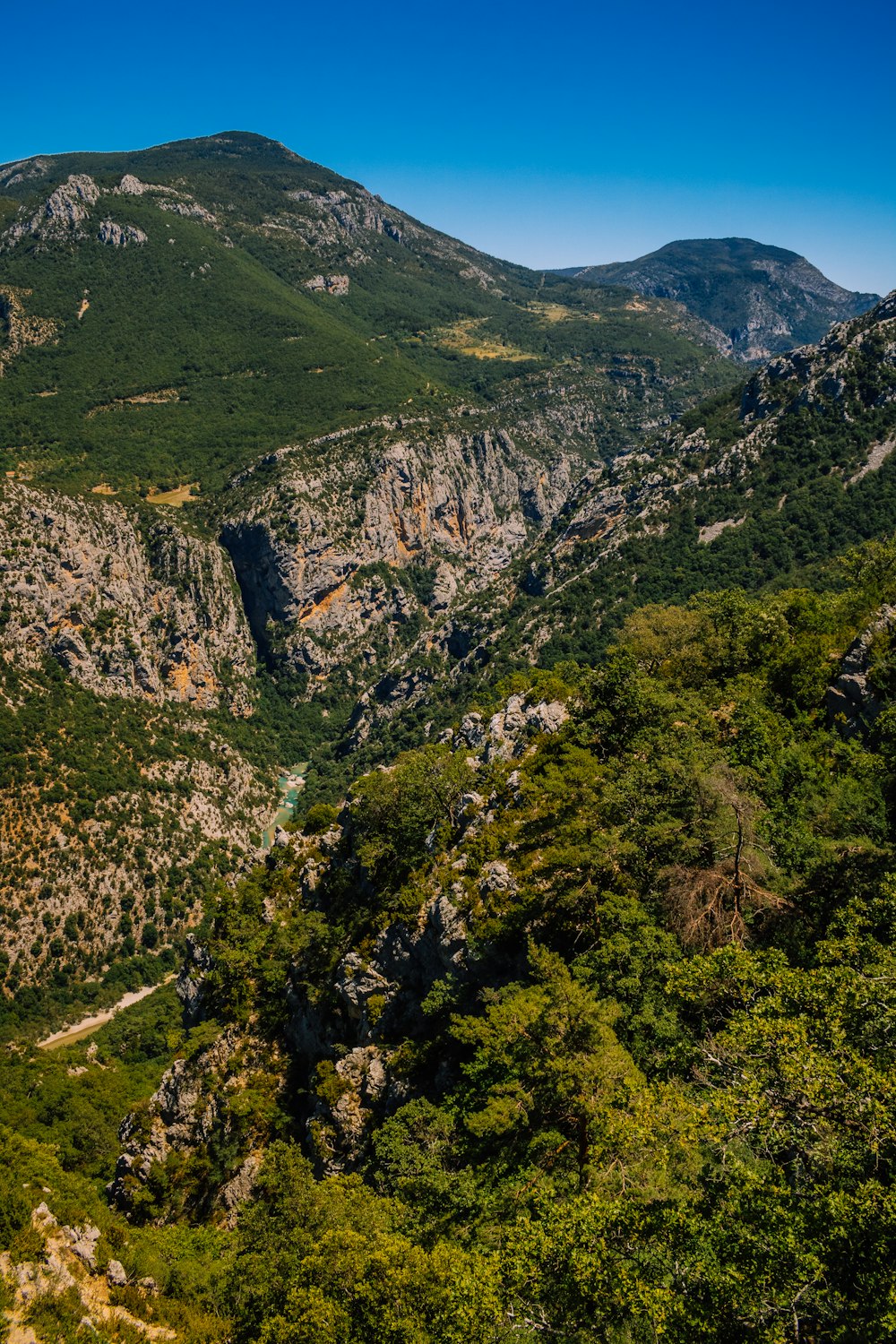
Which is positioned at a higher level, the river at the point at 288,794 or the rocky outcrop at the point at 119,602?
the rocky outcrop at the point at 119,602

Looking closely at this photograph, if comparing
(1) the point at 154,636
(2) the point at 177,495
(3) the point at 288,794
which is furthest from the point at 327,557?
(3) the point at 288,794

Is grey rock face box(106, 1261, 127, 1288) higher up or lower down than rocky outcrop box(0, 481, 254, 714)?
lower down

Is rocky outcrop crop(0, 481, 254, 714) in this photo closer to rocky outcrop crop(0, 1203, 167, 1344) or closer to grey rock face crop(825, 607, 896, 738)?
rocky outcrop crop(0, 1203, 167, 1344)

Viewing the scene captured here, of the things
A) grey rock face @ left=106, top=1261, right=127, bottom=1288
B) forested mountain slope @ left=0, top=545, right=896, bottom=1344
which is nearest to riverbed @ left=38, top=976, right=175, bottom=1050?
forested mountain slope @ left=0, top=545, right=896, bottom=1344

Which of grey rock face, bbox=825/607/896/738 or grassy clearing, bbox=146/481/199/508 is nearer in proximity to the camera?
grey rock face, bbox=825/607/896/738

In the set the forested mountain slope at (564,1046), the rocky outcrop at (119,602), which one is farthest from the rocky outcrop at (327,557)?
the forested mountain slope at (564,1046)

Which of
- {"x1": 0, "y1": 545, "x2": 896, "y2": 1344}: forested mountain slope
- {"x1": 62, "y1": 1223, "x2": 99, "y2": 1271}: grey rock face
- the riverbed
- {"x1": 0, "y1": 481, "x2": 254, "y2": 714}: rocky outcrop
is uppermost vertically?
{"x1": 0, "y1": 481, "x2": 254, "y2": 714}: rocky outcrop

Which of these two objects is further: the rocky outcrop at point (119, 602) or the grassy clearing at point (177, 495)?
the grassy clearing at point (177, 495)

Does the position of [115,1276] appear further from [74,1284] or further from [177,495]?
[177,495]

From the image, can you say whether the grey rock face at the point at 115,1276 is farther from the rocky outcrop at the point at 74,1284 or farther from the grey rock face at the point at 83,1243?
the grey rock face at the point at 83,1243
